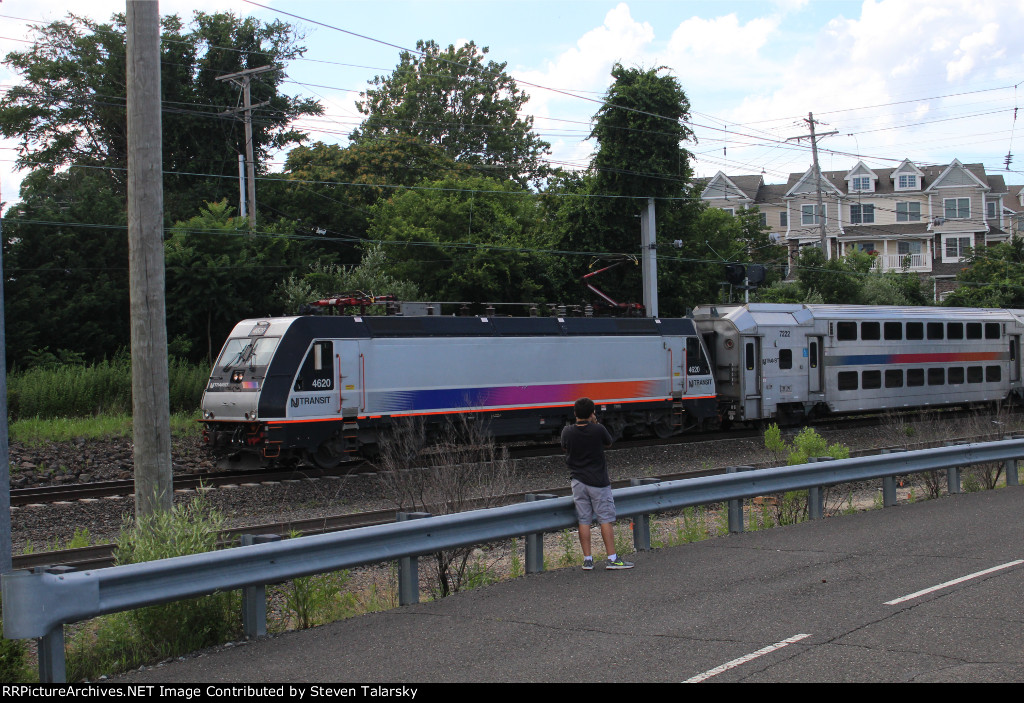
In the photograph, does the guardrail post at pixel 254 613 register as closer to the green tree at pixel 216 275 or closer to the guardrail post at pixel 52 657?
the guardrail post at pixel 52 657

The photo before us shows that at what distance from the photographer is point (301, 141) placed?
1911 inches

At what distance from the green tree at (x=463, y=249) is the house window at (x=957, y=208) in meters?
37.0

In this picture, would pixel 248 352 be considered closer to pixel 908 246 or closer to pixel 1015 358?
pixel 1015 358

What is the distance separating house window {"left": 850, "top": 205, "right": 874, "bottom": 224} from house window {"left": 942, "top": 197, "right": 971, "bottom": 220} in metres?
4.80

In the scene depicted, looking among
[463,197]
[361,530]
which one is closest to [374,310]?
[361,530]

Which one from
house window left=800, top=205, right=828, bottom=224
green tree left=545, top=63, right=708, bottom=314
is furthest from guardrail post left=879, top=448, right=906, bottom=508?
house window left=800, top=205, right=828, bottom=224

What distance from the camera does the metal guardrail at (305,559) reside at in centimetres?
556

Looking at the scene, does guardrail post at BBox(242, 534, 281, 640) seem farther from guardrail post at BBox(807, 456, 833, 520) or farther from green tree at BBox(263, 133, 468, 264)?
green tree at BBox(263, 133, 468, 264)

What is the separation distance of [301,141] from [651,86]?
22.0 meters

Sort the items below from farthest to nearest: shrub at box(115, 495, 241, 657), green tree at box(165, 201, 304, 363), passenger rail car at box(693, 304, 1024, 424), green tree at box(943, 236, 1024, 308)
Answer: green tree at box(943, 236, 1024, 308) → green tree at box(165, 201, 304, 363) → passenger rail car at box(693, 304, 1024, 424) → shrub at box(115, 495, 241, 657)

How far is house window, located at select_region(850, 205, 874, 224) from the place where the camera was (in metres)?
63.9

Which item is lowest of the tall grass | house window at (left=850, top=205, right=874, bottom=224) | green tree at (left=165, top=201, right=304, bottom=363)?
the tall grass

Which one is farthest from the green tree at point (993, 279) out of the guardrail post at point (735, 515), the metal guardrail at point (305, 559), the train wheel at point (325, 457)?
the metal guardrail at point (305, 559)
